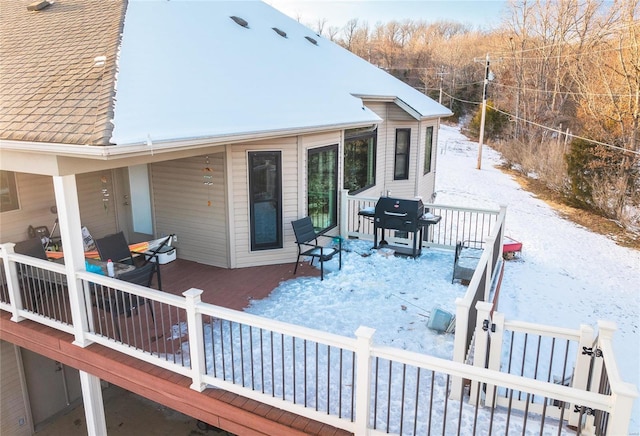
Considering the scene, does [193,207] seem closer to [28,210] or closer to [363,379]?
[28,210]

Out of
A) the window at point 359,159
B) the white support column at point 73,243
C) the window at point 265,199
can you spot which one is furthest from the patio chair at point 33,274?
the window at point 359,159

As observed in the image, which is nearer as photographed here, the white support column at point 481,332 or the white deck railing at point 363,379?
the white deck railing at point 363,379

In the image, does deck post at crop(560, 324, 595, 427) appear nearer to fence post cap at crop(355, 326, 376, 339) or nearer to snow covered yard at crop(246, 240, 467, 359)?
snow covered yard at crop(246, 240, 467, 359)

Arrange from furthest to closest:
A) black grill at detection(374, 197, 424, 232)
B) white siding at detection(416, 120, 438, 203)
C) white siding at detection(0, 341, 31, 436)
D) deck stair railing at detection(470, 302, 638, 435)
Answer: white siding at detection(416, 120, 438, 203) → black grill at detection(374, 197, 424, 232) → white siding at detection(0, 341, 31, 436) → deck stair railing at detection(470, 302, 638, 435)

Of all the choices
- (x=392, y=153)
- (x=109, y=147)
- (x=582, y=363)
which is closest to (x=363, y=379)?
(x=582, y=363)

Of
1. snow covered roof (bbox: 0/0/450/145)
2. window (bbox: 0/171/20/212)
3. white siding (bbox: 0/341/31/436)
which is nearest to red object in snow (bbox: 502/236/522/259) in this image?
snow covered roof (bbox: 0/0/450/145)

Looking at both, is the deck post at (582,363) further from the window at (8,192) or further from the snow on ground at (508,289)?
the window at (8,192)

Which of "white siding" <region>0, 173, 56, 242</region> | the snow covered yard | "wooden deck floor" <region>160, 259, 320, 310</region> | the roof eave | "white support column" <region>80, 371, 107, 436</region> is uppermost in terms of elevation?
the roof eave

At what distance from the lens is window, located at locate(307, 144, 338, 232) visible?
28.7ft

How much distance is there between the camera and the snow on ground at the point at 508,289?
6.36m

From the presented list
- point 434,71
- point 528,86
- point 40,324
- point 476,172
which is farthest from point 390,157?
point 434,71

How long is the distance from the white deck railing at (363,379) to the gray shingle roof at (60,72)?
63.5 inches

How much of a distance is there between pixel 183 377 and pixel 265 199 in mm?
3787

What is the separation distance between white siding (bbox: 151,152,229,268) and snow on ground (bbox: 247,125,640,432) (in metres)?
1.65
